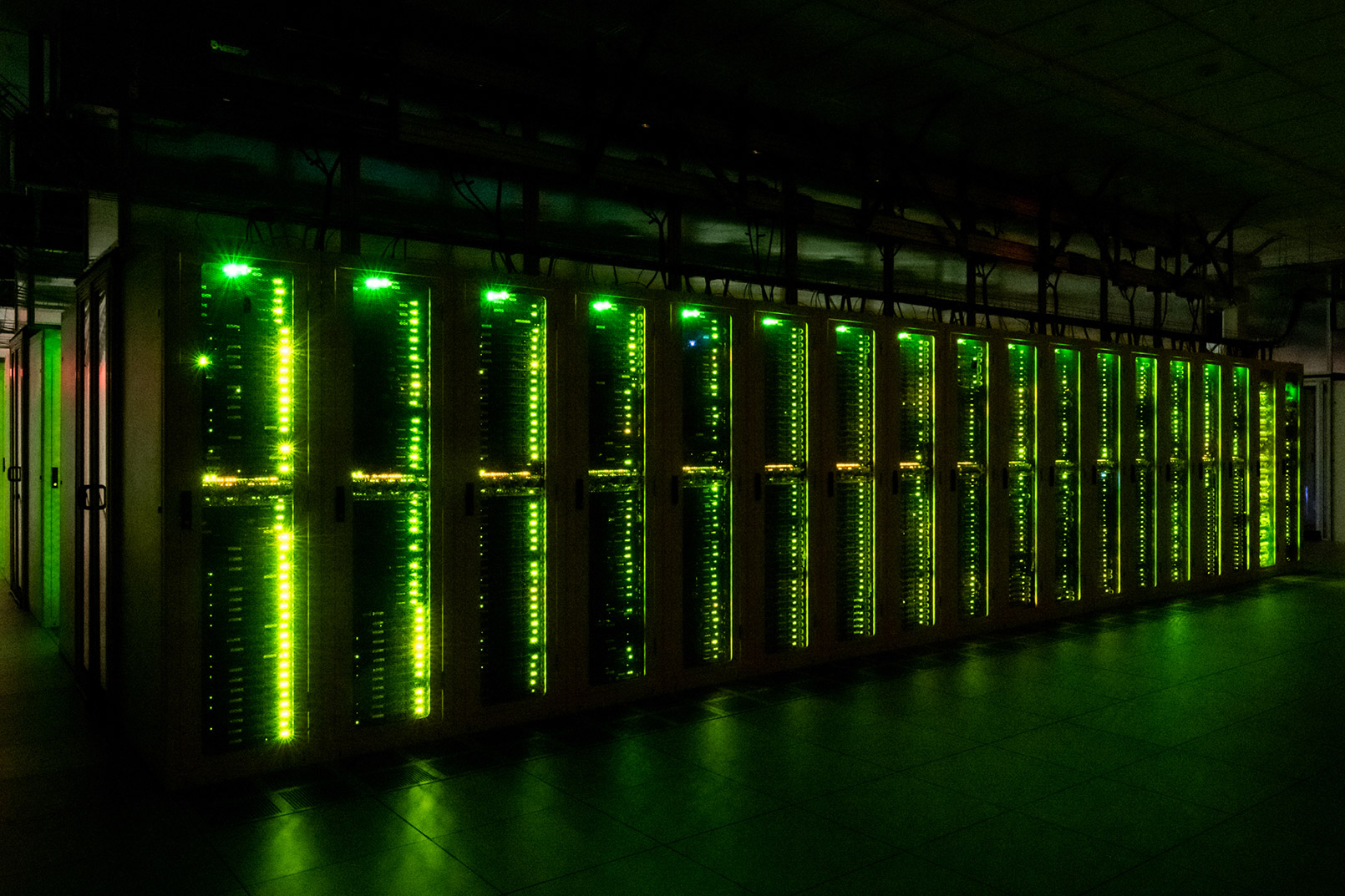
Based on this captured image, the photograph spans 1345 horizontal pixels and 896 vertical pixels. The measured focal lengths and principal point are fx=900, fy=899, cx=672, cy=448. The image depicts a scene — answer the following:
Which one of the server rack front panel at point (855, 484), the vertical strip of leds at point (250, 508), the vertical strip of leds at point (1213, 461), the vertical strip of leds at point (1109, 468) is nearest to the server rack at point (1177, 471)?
the vertical strip of leds at point (1213, 461)

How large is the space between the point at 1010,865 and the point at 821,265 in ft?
28.0

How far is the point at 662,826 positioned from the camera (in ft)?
11.7

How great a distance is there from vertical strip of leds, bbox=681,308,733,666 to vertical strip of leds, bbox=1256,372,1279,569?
8.09 m

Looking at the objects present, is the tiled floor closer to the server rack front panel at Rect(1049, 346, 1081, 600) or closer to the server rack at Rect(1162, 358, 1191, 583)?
the server rack front panel at Rect(1049, 346, 1081, 600)

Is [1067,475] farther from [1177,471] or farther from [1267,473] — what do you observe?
[1267,473]

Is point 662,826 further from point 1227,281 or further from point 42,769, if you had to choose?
point 1227,281

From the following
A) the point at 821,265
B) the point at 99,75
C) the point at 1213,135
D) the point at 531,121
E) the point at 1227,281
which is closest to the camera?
the point at 99,75

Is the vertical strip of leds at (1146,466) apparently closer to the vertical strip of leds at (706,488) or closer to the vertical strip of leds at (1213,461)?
the vertical strip of leds at (1213,461)

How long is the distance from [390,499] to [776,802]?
93.1 inches

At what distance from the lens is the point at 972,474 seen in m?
7.24

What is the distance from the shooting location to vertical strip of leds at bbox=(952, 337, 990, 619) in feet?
23.6

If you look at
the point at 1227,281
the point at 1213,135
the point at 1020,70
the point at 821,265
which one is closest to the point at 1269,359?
the point at 1227,281

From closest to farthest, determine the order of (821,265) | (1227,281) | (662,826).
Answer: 1. (662,826)
2. (1227,281)
3. (821,265)

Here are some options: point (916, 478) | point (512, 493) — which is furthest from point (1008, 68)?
point (512, 493)
